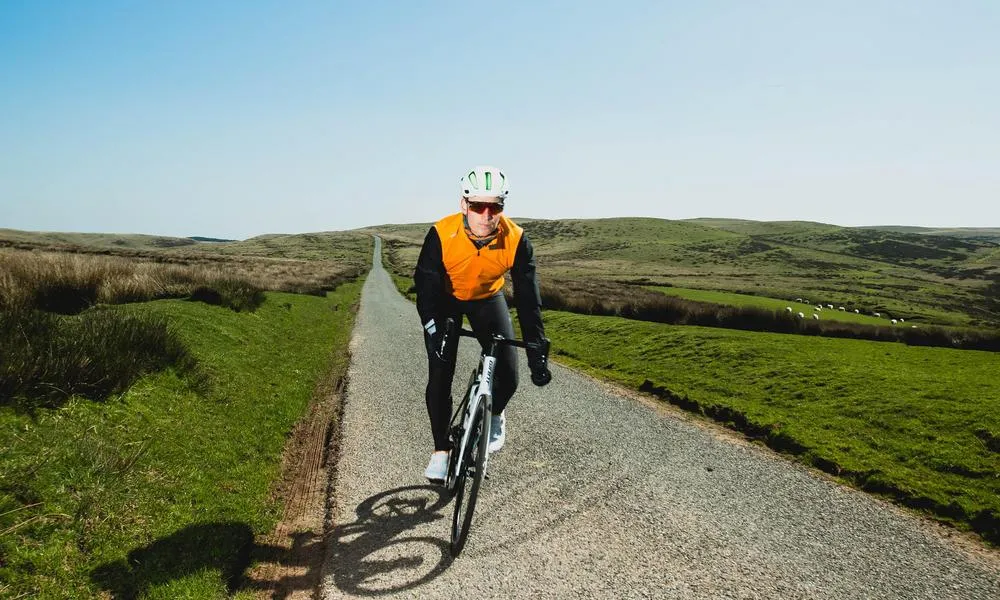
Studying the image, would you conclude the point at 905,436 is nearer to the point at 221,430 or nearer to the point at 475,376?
the point at 475,376

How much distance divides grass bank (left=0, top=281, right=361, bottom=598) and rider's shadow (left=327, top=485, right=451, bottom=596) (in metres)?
0.88

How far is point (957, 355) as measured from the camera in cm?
1154

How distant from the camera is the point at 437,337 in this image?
4758 millimetres

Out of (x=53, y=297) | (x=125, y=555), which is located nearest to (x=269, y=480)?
(x=125, y=555)

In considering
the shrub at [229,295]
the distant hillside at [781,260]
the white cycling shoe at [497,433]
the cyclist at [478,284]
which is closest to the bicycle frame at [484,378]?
the cyclist at [478,284]

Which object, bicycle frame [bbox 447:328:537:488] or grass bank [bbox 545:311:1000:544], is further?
grass bank [bbox 545:311:1000:544]

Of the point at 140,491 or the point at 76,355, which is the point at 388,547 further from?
the point at 76,355

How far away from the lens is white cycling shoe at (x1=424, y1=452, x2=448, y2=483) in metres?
5.27

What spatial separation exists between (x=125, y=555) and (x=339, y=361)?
10698mm

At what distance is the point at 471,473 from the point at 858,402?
7.76 meters

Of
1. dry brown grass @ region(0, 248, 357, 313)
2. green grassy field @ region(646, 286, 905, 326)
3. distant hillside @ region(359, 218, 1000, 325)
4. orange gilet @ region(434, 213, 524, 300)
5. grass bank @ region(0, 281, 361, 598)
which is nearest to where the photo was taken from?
grass bank @ region(0, 281, 361, 598)

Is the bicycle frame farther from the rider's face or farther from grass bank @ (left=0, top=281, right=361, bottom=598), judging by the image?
grass bank @ (left=0, top=281, right=361, bottom=598)

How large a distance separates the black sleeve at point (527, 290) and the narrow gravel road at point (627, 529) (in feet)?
6.56

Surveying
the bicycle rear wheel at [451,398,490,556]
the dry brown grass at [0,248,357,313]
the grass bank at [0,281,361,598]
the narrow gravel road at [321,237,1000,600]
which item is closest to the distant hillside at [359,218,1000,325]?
the narrow gravel road at [321,237,1000,600]
